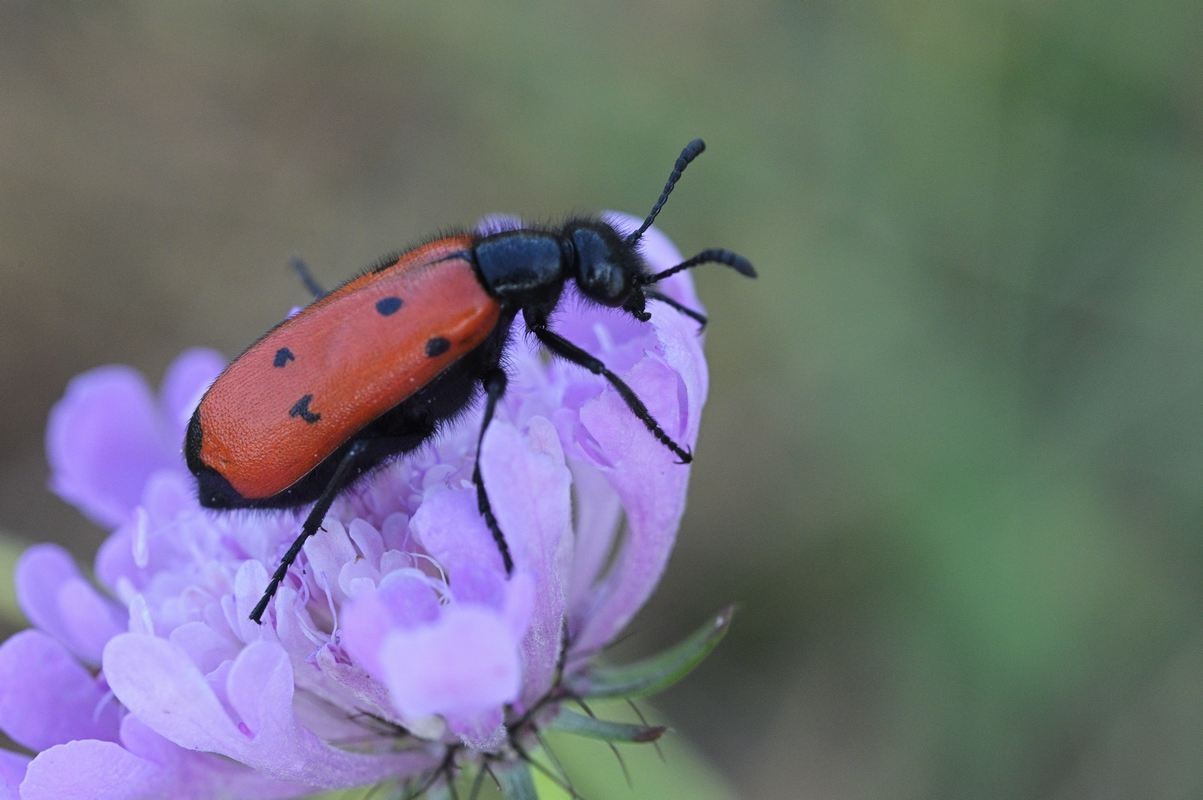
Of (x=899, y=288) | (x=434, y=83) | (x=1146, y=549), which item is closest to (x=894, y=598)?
(x=1146, y=549)

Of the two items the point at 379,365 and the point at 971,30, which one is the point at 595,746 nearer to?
the point at 379,365

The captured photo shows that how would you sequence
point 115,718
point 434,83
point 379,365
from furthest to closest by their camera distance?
point 434,83
point 115,718
point 379,365

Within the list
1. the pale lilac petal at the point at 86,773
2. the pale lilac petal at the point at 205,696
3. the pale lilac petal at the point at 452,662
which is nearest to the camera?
the pale lilac petal at the point at 452,662

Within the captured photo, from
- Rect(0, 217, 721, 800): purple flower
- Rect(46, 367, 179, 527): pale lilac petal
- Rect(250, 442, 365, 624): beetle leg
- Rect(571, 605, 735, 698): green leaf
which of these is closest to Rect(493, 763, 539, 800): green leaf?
Rect(0, 217, 721, 800): purple flower

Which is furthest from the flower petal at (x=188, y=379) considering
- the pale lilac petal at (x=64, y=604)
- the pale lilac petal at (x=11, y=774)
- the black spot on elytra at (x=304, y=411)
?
the pale lilac petal at (x=11, y=774)

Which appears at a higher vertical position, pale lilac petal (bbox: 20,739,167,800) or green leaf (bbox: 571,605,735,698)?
green leaf (bbox: 571,605,735,698)

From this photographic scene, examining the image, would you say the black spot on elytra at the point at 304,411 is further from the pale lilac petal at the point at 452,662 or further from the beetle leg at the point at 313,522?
the pale lilac petal at the point at 452,662

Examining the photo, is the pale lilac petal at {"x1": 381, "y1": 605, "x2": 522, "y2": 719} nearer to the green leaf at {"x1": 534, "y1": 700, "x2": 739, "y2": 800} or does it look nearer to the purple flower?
the purple flower
